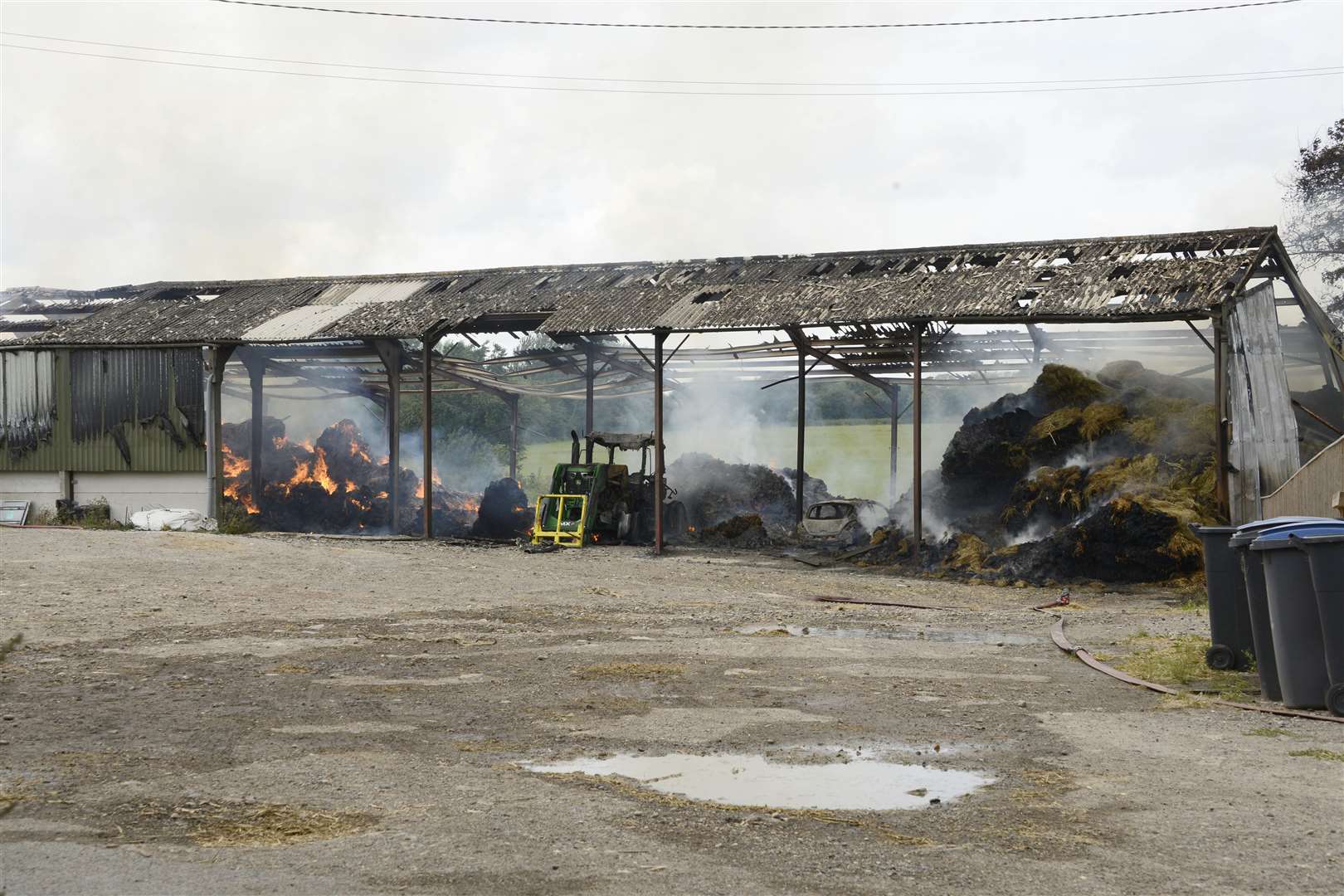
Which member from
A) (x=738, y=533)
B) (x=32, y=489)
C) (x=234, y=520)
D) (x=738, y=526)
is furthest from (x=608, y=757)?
(x=32, y=489)

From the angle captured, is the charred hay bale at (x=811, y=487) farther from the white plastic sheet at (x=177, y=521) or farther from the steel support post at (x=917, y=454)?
the white plastic sheet at (x=177, y=521)

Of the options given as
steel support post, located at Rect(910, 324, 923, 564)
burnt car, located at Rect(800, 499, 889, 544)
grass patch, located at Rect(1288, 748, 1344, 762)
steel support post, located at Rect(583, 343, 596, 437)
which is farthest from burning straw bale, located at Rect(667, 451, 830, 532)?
grass patch, located at Rect(1288, 748, 1344, 762)

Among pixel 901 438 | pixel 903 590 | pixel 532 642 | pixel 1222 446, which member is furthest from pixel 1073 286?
pixel 901 438

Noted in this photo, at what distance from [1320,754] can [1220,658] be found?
3.38m

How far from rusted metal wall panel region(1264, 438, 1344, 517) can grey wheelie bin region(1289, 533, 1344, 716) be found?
4.70 metres

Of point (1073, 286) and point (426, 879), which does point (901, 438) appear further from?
point (426, 879)

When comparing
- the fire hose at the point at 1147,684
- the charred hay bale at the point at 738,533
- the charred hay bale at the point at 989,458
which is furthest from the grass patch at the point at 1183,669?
the charred hay bale at the point at 738,533

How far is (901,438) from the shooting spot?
47.8 m

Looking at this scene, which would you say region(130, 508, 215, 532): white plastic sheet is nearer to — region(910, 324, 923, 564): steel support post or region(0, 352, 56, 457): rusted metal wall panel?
region(0, 352, 56, 457): rusted metal wall panel

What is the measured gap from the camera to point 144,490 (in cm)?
2781

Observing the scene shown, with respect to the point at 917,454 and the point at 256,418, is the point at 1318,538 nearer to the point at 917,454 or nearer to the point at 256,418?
the point at 917,454

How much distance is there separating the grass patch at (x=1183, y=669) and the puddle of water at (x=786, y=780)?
147 inches

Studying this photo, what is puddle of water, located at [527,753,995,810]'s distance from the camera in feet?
20.5

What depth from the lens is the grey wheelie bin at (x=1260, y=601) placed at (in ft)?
29.8
